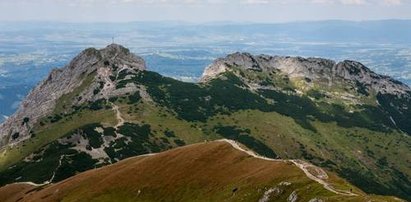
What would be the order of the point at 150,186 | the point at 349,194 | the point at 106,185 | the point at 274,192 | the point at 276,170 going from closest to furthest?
the point at 349,194, the point at 274,192, the point at 276,170, the point at 150,186, the point at 106,185

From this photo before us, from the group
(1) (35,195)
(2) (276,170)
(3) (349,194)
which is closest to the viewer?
(3) (349,194)

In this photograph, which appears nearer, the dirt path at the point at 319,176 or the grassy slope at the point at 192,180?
the dirt path at the point at 319,176

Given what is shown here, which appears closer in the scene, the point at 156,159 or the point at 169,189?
the point at 169,189

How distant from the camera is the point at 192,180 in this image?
456ft

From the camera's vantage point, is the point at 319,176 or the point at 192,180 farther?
the point at 192,180

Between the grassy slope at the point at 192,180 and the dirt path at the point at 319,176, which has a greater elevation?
the dirt path at the point at 319,176

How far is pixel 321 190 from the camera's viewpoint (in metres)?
98.2

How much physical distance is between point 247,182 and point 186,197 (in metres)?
17.4

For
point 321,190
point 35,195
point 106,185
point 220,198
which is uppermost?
point 321,190

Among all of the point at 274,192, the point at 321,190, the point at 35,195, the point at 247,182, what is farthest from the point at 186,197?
the point at 35,195

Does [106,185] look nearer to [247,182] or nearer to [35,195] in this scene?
[35,195]

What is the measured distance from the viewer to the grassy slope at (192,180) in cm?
11423

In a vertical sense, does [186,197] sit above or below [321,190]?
below

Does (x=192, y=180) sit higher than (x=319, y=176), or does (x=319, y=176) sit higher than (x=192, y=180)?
(x=319, y=176)
